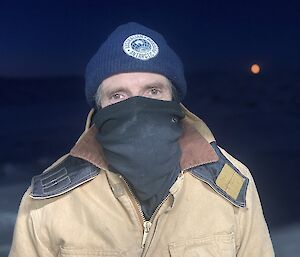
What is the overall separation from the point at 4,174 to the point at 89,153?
5.63 feet

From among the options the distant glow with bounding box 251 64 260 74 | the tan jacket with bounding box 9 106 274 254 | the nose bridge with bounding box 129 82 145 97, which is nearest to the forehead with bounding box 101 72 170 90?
the nose bridge with bounding box 129 82 145 97

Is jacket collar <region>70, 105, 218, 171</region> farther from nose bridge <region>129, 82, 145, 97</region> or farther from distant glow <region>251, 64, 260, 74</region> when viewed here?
distant glow <region>251, 64, 260, 74</region>

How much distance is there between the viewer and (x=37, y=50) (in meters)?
3.29

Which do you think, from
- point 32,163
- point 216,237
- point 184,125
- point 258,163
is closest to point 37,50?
point 32,163

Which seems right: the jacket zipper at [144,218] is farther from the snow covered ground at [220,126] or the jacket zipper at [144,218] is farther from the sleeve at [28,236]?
the snow covered ground at [220,126]

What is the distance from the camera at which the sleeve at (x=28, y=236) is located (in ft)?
5.82

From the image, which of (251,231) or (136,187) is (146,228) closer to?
(136,187)

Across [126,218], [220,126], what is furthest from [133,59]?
[220,126]

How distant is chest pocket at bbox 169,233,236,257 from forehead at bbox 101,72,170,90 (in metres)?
0.38

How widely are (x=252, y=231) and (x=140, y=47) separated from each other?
53cm

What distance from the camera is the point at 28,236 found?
180 centimetres

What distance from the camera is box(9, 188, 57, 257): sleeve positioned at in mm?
1775

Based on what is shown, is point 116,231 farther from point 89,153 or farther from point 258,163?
point 258,163

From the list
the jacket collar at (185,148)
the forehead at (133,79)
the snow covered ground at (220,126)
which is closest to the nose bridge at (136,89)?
the forehead at (133,79)
